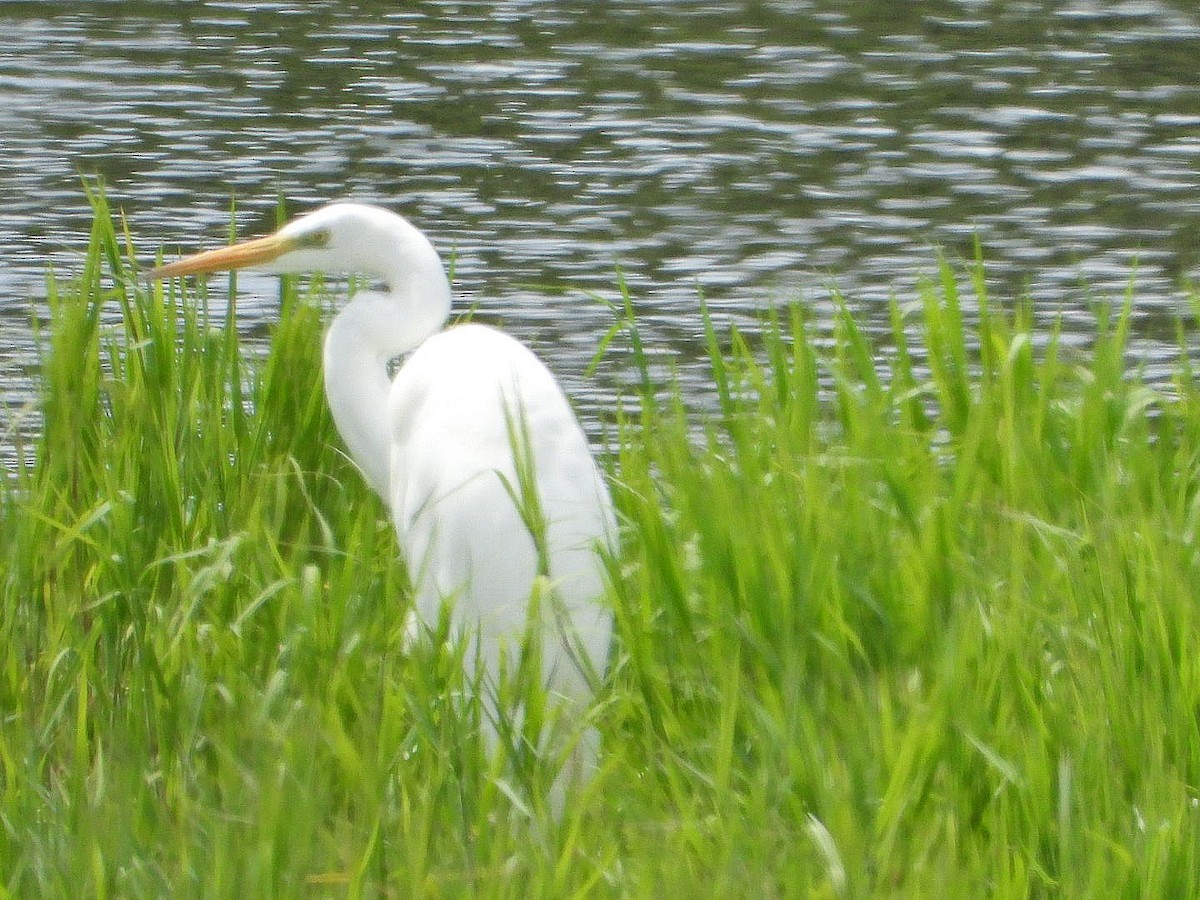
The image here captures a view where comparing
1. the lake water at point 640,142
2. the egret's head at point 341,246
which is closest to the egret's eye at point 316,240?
the egret's head at point 341,246

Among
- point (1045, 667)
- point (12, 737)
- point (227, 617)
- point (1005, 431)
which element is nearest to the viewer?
point (1045, 667)

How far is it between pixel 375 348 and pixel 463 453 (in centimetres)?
52

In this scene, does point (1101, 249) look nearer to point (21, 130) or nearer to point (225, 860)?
point (21, 130)

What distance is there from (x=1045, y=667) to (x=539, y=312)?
4239 millimetres

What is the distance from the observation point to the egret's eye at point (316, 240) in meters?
3.86

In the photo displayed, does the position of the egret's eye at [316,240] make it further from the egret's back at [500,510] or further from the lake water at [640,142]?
the lake water at [640,142]

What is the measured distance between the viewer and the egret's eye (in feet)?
12.7

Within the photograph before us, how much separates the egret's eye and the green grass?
6.2 inches

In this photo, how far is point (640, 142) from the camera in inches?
361

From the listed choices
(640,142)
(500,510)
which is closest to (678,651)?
(500,510)

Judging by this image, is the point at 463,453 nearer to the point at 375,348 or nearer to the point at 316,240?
the point at 375,348

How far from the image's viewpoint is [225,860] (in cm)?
220

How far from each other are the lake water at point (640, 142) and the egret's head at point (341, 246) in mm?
1708

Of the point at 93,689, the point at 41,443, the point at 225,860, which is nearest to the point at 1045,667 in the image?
the point at 225,860
